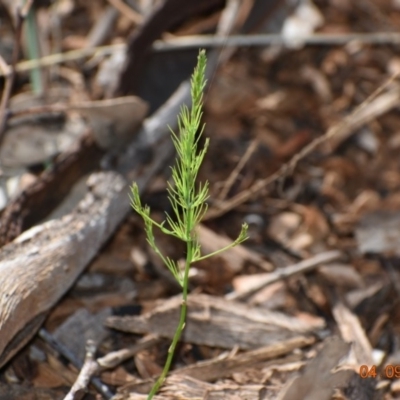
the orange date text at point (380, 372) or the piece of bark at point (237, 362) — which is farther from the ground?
the piece of bark at point (237, 362)

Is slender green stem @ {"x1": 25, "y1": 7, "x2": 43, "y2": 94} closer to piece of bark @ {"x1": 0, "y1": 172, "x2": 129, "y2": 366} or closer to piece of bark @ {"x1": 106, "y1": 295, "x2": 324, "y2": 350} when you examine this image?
piece of bark @ {"x1": 0, "y1": 172, "x2": 129, "y2": 366}

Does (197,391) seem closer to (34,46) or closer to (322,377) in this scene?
(322,377)

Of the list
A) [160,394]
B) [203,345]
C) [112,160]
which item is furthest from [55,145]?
[160,394]

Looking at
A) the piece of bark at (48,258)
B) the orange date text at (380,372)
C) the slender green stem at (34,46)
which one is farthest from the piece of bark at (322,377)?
the slender green stem at (34,46)

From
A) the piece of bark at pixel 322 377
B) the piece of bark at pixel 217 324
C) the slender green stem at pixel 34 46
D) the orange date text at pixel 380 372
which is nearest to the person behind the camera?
the piece of bark at pixel 322 377

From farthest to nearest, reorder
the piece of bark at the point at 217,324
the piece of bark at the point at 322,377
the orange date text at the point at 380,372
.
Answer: the piece of bark at the point at 217,324, the orange date text at the point at 380,372, the piece of bark at the point at 322,377

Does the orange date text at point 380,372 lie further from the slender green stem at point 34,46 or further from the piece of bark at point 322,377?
the slender green stem at point 34,46
